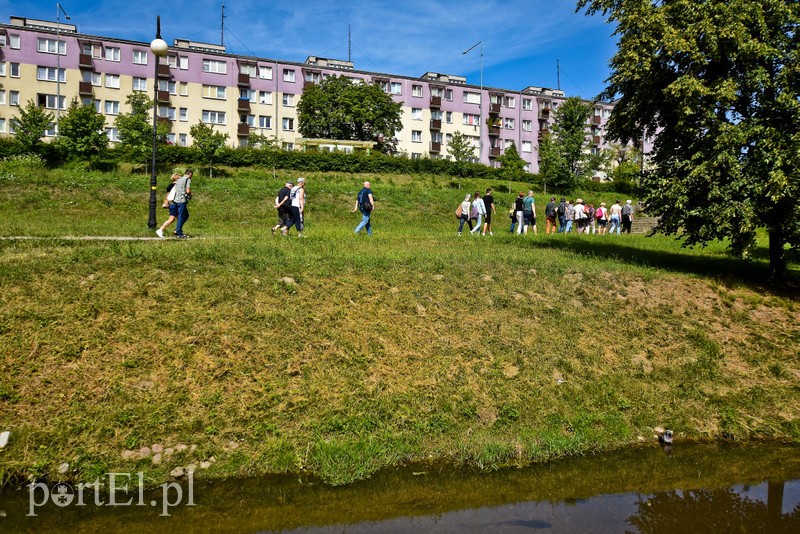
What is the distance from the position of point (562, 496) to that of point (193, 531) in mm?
4105

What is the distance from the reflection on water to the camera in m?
5.81

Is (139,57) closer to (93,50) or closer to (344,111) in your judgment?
(93,50)

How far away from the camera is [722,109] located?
46.5 ft

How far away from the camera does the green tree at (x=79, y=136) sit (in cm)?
3619

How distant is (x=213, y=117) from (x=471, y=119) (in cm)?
3347

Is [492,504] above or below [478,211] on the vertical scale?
below

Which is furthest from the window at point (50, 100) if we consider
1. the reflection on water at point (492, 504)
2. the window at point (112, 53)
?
the reflection on water at point (492, 504)

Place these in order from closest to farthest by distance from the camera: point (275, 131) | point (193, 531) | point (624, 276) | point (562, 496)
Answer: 1. point (193, 531)
2. point (562, 496)
3. point (624, 276)
4. point (275, 131)

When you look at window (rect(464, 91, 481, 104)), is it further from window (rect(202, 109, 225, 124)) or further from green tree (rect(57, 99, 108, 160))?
green tree (rect(57, 99, 108, 160))

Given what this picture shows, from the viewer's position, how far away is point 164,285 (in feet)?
33.2

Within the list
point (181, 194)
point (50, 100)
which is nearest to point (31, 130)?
point (50, 100)

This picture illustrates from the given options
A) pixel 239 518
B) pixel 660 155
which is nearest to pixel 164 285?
pixel 239 518

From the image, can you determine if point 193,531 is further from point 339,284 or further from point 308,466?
point 339,284

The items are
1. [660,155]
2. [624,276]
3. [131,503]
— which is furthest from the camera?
[660,155]
